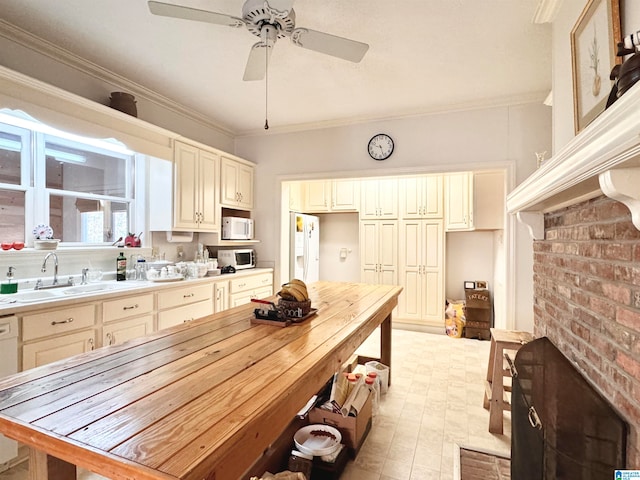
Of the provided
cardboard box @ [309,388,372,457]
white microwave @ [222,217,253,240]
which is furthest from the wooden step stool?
white microwave @ [222,217,253,240]

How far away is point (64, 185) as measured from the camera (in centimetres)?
283

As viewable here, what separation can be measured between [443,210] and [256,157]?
104 inches

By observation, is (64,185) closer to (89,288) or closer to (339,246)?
(89,288)

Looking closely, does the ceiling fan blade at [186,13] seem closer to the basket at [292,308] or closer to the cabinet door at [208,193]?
the basket at [292,308]

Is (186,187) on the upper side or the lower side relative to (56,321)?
upper

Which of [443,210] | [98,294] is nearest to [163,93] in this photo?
[98,294]

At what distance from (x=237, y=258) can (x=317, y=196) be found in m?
1.81

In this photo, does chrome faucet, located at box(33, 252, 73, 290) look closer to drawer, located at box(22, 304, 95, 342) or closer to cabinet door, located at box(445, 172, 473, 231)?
drawer, located at box(22, 304, 95, 342)

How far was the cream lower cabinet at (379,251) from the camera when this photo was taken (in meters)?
4.77

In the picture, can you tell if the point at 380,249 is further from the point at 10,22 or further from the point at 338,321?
the point at 10,22

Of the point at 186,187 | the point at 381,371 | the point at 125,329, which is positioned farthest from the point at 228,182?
the point at 381,371

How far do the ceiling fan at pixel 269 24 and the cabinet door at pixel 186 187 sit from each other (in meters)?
1.63

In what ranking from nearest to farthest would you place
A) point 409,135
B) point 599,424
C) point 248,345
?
point 599,424, point 248,345, point 409,135

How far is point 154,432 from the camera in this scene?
764 mm
